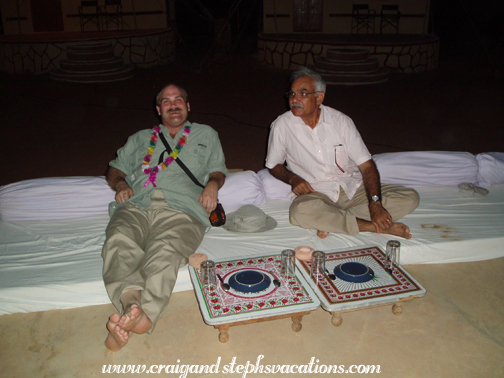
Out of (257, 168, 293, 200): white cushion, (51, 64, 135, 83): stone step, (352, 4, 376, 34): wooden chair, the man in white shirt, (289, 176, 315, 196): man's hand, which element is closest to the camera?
the man in white shirt

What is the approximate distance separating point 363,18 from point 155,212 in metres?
10.8

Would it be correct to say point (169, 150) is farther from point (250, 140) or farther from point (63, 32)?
point (63, 32)

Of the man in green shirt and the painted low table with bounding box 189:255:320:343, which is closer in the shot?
the painted low table with bounding box 189:255:320:343

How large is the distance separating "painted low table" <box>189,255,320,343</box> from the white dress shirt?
0.98 metres

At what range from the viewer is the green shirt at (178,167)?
2.79 metres

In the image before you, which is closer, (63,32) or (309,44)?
(309,44)

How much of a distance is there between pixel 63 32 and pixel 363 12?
8.28 metres

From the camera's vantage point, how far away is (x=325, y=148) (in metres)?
3.01

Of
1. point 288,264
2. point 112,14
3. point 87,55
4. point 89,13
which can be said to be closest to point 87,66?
point 87,55

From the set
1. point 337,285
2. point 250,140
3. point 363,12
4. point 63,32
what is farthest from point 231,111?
point 63,32

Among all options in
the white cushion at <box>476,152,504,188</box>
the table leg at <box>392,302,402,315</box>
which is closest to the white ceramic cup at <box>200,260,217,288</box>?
the table leg at <box>392,302,402,315</box>

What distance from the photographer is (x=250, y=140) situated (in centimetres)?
564

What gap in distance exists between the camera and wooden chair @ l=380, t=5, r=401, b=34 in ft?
38.4

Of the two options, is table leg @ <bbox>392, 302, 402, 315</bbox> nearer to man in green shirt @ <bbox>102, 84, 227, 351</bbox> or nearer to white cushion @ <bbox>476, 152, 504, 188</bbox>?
man in green shirt @ <bbox>102, 84, 227, 351</bbox>
